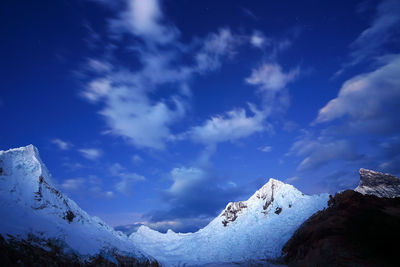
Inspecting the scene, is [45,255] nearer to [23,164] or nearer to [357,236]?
[23,164]

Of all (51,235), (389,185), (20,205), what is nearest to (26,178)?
(20,205)

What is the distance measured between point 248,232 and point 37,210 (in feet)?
246

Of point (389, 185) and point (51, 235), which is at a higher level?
point (389, 185)

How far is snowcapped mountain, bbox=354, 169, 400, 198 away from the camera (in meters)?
89.4

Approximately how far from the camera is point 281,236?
61.8 meters

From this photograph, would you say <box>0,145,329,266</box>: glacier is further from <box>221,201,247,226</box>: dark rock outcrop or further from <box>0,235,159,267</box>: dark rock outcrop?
<box>0,235,159,267</box>: dark rock outcrop

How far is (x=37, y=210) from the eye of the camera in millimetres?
22453

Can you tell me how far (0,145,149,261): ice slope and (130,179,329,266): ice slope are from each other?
4076 cm

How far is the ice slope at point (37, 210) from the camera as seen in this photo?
19.1 metres

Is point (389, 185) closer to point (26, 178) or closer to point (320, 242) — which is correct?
point (320, 242)

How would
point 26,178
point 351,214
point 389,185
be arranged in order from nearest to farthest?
1. point 26,178
2. point 351,214
3. point 389,185

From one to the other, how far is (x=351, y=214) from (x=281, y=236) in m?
35.5

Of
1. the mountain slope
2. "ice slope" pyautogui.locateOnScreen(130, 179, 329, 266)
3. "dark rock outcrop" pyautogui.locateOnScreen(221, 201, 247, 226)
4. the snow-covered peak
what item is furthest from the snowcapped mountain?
the snow-covered peak

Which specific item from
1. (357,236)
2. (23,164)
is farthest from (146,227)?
(357,236)
